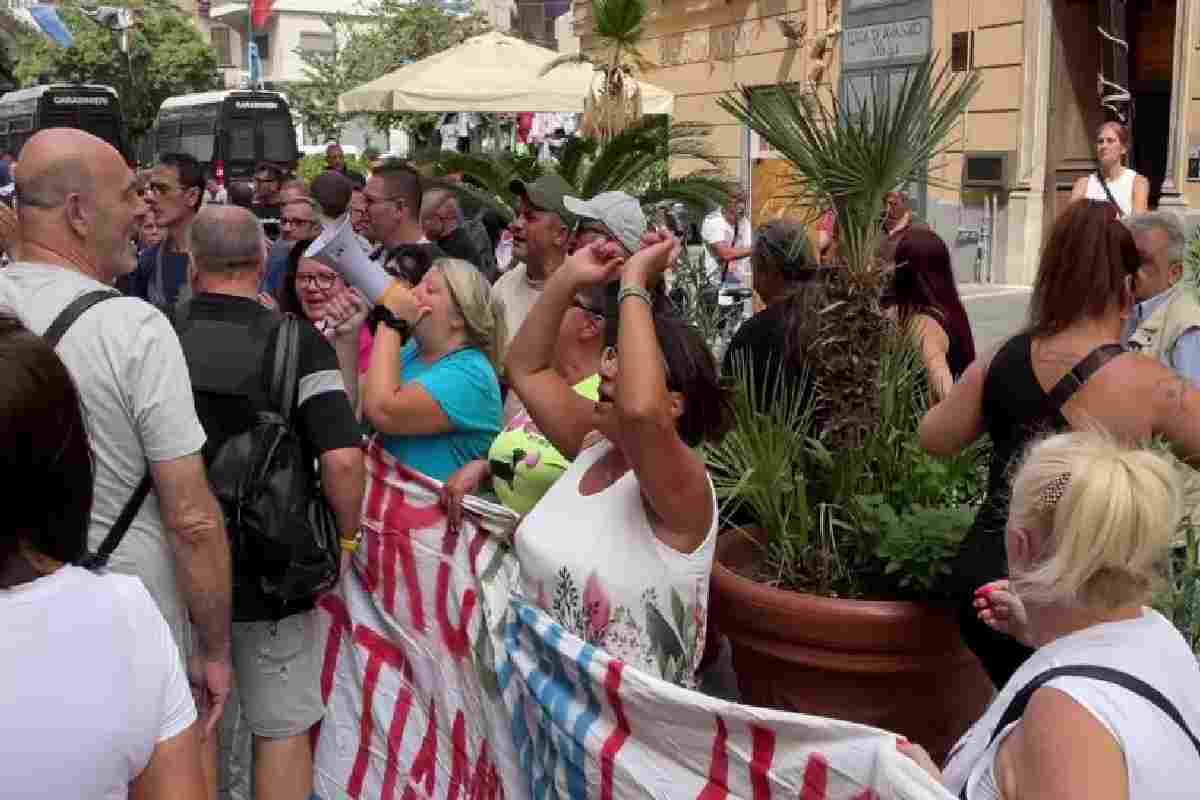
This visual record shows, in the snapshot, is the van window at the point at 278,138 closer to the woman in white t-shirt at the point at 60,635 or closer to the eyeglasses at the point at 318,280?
the eyeglasses at the point at 318,280

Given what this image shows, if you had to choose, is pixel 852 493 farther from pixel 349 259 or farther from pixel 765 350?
pixel 349 259

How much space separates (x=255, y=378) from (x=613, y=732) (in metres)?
1.26

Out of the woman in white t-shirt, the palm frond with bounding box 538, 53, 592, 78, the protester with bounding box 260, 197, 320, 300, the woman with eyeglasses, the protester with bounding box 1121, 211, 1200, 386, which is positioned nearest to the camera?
the woman in white t-shirt

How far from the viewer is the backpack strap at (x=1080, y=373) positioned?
2857 mm

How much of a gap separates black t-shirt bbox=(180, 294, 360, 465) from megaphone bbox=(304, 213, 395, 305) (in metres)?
0.62

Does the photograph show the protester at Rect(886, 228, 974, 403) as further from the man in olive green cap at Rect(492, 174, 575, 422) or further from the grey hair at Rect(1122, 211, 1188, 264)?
the man in olive green cap at Rect(492, 174, 575, 422)

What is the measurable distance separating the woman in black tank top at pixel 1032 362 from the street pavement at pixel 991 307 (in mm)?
8915

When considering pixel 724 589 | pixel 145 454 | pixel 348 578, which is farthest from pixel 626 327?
pixel 348 578

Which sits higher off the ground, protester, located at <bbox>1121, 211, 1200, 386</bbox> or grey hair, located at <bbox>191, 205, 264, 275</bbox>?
grey hair, located at <bbox>191, 205, 264, 275</bbox>

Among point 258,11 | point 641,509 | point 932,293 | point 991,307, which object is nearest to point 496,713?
point 641,509

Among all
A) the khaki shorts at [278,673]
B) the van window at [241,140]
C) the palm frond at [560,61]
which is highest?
the palm frond at [560,61]

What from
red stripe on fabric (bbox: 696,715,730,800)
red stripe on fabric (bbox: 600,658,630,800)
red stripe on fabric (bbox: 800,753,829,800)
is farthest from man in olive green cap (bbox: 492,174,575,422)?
red stripe on fabric (bbox: 800,753,829,800)

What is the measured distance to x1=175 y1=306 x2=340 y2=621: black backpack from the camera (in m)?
3.20

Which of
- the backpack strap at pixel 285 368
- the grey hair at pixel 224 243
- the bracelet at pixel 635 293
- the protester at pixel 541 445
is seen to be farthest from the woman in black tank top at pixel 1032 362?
the grey hair at pixel 224 243
